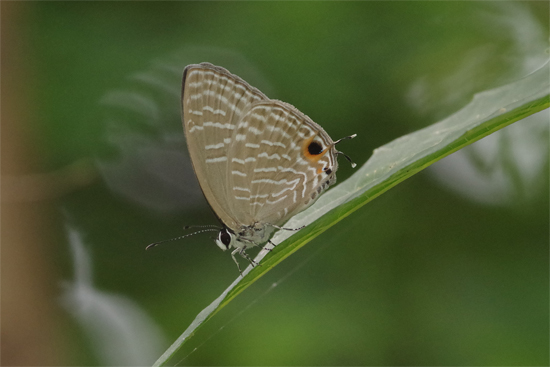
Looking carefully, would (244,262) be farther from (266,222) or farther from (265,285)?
(266,222)

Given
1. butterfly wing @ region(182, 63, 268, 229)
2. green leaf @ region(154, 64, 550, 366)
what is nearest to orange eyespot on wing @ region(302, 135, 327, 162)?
butterfly wing @ region(182, 63, 268, 229)

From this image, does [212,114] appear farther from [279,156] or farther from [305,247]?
[305,247]

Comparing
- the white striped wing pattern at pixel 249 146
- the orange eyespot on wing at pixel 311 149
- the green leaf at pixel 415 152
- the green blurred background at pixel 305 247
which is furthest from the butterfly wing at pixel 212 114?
the green blurred background at pixel 305 247

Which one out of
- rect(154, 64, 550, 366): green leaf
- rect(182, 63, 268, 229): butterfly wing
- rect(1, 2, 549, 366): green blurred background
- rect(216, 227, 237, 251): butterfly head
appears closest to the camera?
rect(154, 64, 550, 366): green leaf

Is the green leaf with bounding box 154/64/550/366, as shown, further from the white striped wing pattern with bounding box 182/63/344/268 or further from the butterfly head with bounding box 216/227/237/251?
the butterfly head with bounding box 216/227/237/251

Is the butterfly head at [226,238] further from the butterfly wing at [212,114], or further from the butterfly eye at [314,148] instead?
the butterfly eye at [314,148]

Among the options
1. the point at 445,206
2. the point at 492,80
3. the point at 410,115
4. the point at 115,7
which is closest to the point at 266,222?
the point at 445,206
